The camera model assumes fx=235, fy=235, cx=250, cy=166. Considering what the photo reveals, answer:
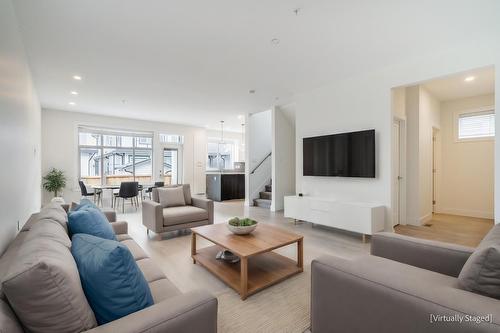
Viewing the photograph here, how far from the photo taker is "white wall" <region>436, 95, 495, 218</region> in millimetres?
5000

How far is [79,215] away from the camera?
1.79m

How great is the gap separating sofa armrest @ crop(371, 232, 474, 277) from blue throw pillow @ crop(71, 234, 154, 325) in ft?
6.02

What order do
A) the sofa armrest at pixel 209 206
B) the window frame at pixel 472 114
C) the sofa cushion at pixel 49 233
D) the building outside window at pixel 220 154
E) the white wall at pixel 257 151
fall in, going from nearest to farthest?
the sofa cushion at pixel 49 233
the sofa armrest at pixel 209 206
the window frame at pixel 472 114
the white wall at pixel 257 151
the building outside window at pixel 220 154

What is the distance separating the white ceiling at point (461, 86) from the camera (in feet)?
13.6

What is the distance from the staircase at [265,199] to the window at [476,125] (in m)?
4.72

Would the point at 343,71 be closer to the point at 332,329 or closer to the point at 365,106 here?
the point at 365,106

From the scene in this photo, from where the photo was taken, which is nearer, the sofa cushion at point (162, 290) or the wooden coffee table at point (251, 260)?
the sofa cushion at point (162, 290)

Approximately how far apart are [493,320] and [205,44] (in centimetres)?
342

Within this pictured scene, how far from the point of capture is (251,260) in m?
2.73

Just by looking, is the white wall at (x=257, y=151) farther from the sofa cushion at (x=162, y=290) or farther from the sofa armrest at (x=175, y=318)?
the sofa armrest at (x=175, y=318)

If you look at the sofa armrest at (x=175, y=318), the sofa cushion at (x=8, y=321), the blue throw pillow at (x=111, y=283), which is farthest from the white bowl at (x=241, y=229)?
the sofa cushion at (x=8, y=321)

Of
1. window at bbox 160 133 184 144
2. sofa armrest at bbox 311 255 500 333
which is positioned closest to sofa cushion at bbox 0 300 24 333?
sofa armrest at bbox 311 255 500 333

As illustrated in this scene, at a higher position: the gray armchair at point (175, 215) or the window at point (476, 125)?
the window at point (476, 125)

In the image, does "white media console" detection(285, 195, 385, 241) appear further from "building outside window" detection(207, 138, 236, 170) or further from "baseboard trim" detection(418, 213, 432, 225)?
"building outside window" detection(207, 138, 236, 170)
